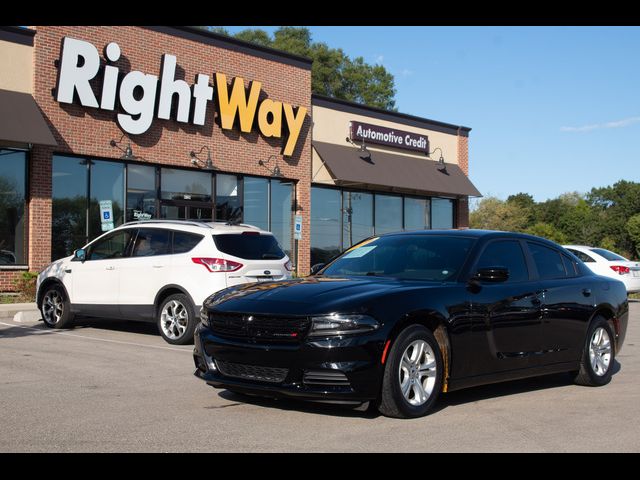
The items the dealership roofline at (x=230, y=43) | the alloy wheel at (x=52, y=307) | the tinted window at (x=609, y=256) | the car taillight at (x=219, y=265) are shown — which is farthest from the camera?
the tinted window at (x=609, y=256)

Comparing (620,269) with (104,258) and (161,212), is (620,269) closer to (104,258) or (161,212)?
(161,212)

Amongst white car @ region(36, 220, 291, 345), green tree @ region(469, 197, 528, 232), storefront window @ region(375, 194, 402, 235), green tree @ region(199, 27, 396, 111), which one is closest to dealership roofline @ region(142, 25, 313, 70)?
storefront window @ region(375, 194, 402, 235)

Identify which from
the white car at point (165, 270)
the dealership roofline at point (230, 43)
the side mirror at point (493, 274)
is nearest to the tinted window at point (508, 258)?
the side mirror at point (493, 274)

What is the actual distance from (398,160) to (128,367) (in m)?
21.2

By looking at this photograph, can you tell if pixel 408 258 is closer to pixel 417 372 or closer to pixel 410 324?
pixel 410 324

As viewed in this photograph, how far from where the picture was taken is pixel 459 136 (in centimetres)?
3322

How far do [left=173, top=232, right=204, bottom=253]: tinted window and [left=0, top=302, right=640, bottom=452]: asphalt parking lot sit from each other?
2724mm

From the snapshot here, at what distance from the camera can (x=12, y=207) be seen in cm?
1934

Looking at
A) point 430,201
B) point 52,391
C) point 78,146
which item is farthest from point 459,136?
point 52,391

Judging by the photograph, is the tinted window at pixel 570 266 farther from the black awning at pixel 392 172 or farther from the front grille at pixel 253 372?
the black awning at pixel 392 172

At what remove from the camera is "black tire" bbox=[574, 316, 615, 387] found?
28.5 ft

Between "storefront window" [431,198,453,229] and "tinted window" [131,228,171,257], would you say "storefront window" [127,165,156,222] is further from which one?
"storefront window" [431,198,453,229]

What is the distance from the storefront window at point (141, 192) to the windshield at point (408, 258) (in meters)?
14.1

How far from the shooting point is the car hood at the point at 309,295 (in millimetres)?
6555
